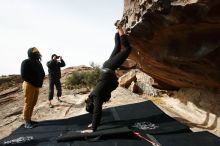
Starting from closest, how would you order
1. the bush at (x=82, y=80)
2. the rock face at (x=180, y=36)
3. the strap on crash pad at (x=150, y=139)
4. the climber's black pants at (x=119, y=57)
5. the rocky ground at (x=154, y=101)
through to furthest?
1. the rock face at (x=180, y=36)
2. the strap on crash pad at (x=150, y=139)
3. the climber's black pants at (x=119, y=57)
4. the rocky ground at (x=154, y=101)
5. the bush at (x=82, y=80)

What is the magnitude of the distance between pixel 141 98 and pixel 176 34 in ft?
14.4

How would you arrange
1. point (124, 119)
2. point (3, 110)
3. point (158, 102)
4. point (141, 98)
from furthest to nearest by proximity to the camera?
point (3, 110) < point (141, 98) < point (158, 102) < point (124, 119)

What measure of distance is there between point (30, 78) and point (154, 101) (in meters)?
3.77

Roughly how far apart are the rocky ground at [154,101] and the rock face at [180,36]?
0.36 metres

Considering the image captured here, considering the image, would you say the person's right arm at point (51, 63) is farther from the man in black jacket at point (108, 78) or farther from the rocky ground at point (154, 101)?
the man in black jacket at point (108, 78)

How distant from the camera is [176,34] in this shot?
574 cm

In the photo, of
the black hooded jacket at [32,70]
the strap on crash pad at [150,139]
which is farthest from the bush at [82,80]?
the strap on crash pad at [150,139]

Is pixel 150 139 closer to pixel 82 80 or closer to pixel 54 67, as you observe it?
pixel 54 67

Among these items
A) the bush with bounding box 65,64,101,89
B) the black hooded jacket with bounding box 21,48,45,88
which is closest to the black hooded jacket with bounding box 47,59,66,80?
the black hooded jacket with bounding box 21,48,45,88

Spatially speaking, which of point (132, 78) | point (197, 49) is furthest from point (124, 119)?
point (132, 78)

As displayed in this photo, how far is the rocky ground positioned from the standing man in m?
1.64

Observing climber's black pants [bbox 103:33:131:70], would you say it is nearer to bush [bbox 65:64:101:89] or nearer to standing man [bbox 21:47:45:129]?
standing man [bbox 21:47:45:129]

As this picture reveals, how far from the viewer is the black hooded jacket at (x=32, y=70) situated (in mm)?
7242

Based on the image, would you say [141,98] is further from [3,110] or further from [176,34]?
[3,110]
